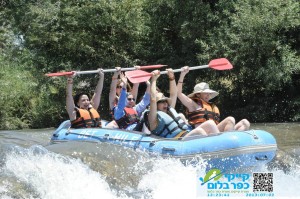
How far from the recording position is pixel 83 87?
531 inches

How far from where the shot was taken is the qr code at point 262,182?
5.11 meters

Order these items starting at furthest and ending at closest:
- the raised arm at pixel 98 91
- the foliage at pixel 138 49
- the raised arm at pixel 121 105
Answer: the foliage at pixel 138 49 < the raised arm at pixel 98 91 < the raised arm at pixel 121 105

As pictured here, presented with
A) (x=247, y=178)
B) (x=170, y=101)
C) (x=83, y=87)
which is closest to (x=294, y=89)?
(x=83, y=87)

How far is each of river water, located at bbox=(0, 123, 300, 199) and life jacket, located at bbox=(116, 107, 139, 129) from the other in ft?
3.09

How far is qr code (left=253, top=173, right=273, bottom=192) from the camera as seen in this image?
16.8 ft

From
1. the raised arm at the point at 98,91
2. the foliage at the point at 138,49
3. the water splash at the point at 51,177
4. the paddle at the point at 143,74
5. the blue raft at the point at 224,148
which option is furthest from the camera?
the foliage at the point at 138,49

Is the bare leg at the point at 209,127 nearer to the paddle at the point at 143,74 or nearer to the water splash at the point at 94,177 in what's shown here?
the water splash at the point at 94,177

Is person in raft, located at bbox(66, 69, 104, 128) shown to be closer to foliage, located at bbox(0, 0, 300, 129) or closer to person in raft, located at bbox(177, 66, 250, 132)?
person in raft, located at bbox(177, 66, 250, 132)

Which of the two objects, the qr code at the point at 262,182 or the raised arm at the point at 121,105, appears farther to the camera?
the raised arm at the point at 121,105

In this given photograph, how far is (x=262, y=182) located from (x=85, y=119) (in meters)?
2.89

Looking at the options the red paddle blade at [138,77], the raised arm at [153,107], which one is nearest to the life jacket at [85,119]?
the red paddle blade at [138,77]

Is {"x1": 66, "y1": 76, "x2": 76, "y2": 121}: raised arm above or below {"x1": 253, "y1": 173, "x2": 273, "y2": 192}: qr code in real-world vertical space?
above

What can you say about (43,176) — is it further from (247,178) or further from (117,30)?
(117,30)

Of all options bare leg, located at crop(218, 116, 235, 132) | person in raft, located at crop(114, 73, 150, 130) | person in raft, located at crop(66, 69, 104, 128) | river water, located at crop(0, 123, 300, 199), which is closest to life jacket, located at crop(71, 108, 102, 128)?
person in raft, located at crop(66, 69, 104, 128)
